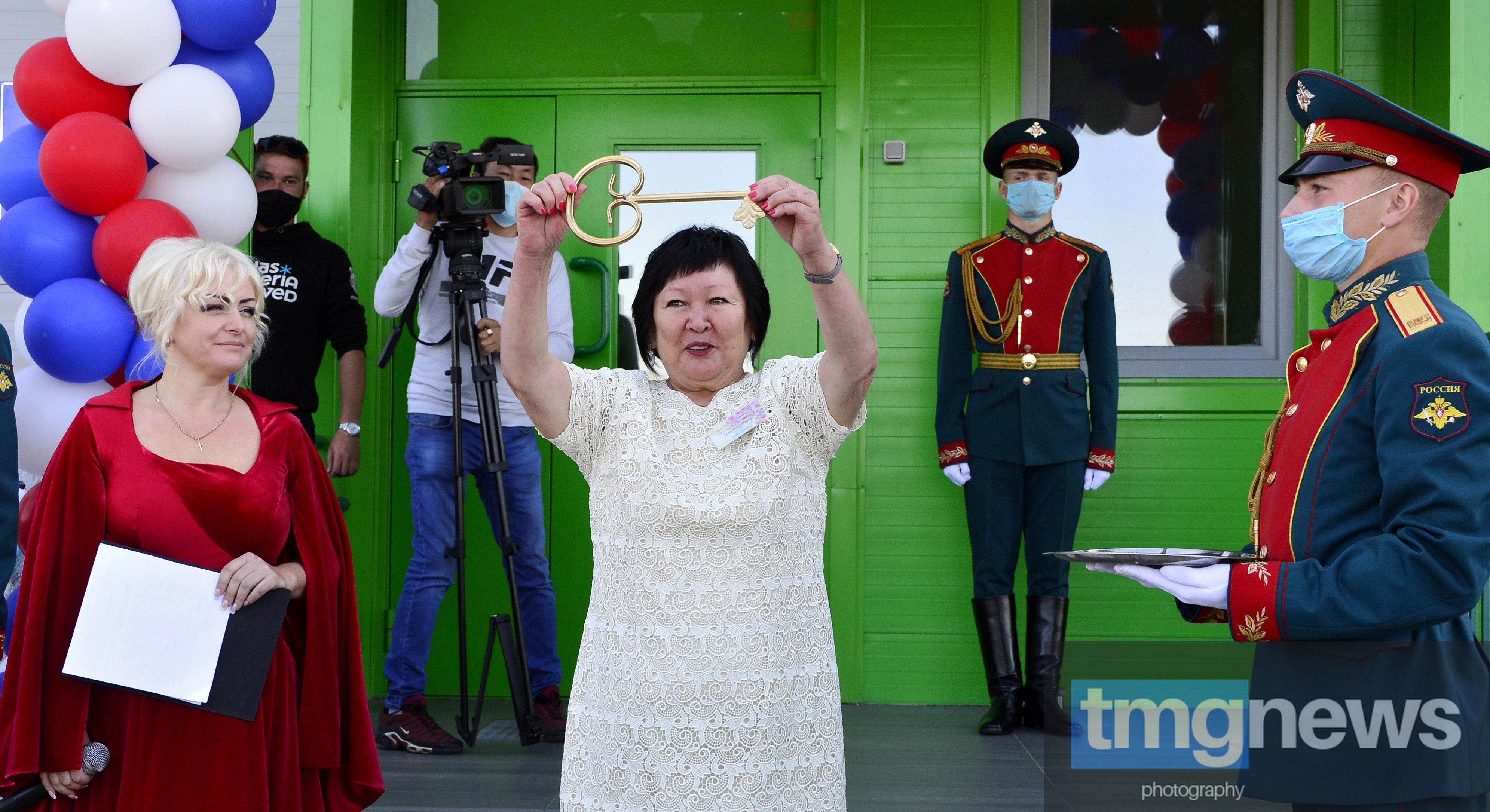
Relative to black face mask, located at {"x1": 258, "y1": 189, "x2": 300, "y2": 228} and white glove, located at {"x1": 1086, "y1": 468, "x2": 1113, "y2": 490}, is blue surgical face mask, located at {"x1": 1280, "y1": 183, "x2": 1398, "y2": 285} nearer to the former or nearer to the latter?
white glove, located at {"x1": 1086, "y1": 468, "x2": 1113, "y2": 490}

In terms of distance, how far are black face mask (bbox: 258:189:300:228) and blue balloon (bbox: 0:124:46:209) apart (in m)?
0.74

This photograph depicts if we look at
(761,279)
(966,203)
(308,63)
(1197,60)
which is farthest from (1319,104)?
(308,63)

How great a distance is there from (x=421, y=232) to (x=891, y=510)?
1785mm

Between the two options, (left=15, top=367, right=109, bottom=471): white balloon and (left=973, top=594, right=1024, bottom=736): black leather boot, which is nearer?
(left=15, top=367, right=109, bottom=471): white balloon

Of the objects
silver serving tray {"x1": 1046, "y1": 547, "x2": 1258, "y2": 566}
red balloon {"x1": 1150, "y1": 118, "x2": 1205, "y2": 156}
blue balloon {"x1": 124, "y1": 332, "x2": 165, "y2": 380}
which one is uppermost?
red balloon {"x1": 1150, "y1": 118, "x2": 1205, "y2": 156}

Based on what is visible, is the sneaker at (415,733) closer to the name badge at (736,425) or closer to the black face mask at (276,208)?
the black face mask at (276,208)

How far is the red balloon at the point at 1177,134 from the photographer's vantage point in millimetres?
4055

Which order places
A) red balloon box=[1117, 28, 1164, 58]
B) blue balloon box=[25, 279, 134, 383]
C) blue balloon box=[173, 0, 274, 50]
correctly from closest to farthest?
1. blue balloon box=[25, 279, 134, 383]
2. blue balloon box=[173, 0, 274, 50]
3. red balloon box=[1117, 28, 1164, 58]

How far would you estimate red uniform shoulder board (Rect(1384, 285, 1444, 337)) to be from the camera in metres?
1.38

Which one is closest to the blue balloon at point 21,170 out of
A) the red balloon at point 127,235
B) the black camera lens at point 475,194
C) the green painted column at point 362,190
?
the red balloon at point 127,235

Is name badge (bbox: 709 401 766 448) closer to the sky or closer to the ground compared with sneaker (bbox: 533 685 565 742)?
closer to the sky

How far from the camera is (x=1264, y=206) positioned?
4.00 m

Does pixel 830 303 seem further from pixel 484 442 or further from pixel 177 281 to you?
pixel 484 442

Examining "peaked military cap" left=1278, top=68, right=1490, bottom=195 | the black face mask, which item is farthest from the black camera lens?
"peaked military cap" left=1278, top=68, right=1490, bottom=195
